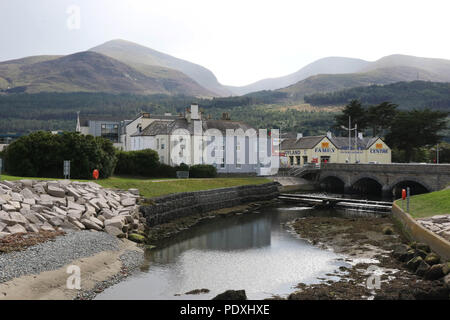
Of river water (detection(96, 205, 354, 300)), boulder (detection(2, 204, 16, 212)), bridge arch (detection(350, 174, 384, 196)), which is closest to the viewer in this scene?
river water (detection(96, 205, 354, 300))

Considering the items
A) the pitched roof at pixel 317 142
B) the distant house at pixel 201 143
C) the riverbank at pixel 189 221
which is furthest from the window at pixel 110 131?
the riverbank at pixel 189 221

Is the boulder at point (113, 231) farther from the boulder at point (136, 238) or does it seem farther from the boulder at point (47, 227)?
the boulder at point (47, 227)

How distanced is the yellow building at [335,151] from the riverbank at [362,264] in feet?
164

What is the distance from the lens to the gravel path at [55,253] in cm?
1725

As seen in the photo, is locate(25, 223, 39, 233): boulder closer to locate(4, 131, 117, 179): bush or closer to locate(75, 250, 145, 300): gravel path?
locate(75, 250, 145, 300): gravel path

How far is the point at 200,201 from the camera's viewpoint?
43.9m

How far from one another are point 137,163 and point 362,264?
38.8 meters

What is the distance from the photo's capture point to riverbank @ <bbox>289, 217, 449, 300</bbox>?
1730 cm

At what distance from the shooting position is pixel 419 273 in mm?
19875

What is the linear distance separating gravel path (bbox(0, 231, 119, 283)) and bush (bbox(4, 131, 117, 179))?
18626 mm

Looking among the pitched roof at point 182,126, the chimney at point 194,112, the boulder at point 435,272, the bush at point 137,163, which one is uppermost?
the chimney at point 194,112

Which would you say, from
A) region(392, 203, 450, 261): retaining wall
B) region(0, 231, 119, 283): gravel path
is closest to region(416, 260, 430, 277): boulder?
region(392, 203, 450, 261): retaining wall

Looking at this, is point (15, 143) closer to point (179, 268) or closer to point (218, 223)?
point (218, 223)
